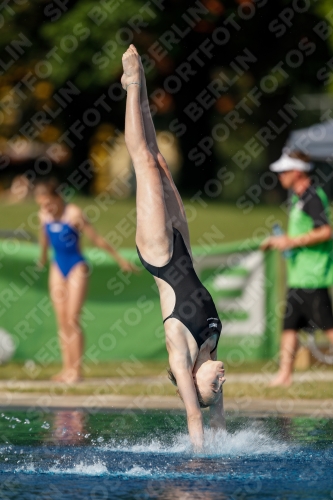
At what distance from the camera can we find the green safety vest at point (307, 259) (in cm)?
1056

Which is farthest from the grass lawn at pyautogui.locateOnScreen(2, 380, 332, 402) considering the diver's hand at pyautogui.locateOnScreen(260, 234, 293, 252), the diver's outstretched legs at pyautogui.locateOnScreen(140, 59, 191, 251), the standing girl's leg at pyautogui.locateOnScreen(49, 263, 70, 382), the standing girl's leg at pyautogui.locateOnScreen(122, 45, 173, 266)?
the standing girl's leg at pyautogui.locateOnScreen(122, 45, 173, 266)

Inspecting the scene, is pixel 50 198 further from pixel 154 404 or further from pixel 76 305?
pixel 154 404

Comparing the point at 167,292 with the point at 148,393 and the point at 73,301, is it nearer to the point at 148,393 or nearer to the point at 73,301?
the point at 148,393

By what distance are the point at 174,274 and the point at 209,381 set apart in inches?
30.5

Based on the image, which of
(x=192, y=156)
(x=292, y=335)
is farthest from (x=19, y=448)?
(x=192, y=156)

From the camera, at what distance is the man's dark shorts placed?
10422mm

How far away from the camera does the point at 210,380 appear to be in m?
6.67

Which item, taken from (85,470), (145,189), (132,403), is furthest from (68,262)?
(85,470)

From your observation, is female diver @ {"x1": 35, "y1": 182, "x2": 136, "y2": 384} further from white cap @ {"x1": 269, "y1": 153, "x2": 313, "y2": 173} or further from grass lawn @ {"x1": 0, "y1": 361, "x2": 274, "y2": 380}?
white cap @ {"x1": 269, "y1": 153, "x2": 313, "y2": 173}

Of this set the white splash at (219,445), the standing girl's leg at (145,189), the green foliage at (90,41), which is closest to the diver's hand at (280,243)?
the white splash at (219,445)

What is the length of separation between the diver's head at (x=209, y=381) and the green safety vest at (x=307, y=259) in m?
3.96

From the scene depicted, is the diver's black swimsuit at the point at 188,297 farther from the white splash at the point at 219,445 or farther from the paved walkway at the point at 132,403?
the paved walkway at the point at 132,403

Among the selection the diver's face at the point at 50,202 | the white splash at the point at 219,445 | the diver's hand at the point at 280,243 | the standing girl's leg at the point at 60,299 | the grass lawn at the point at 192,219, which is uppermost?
the diver's hand at the point at 280,243

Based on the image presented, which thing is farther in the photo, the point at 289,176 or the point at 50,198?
the point at 50,198
